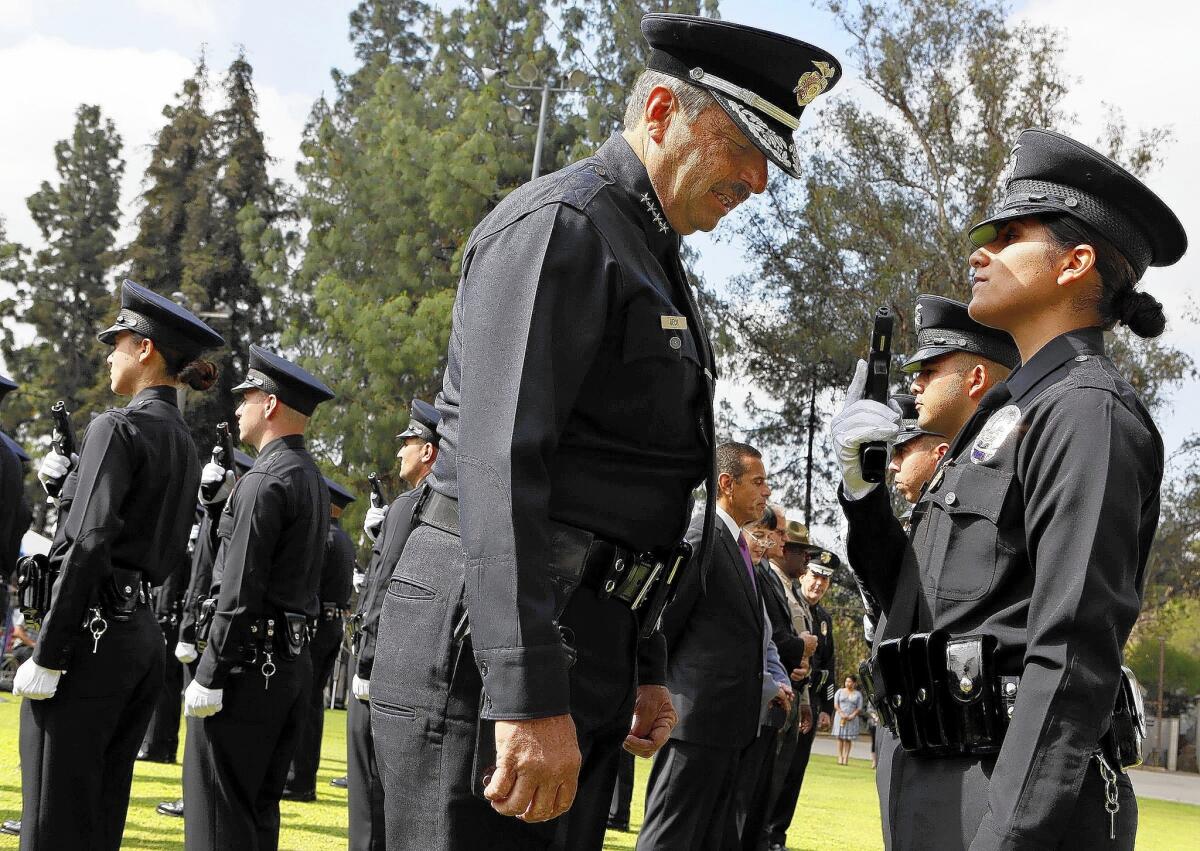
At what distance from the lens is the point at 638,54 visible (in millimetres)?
34344

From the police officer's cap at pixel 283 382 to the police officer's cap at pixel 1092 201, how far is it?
456cm

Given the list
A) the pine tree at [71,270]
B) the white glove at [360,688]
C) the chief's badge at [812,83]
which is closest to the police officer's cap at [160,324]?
the white glove at [360,688]

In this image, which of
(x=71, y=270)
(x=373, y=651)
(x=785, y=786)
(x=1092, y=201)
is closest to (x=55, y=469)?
(x=373, y=651)

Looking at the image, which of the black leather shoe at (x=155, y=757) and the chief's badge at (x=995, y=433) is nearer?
the chief's badge at (x=995, y=433)

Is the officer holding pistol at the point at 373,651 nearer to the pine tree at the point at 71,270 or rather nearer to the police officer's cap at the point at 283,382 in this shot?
the police officer's cap at the point at 283,382

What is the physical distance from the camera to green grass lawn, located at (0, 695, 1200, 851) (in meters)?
9.03

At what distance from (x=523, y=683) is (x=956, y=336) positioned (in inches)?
129

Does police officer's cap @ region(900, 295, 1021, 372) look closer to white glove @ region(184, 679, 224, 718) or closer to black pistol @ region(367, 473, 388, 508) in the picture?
white glove @ region(184, 679, 224, 718)

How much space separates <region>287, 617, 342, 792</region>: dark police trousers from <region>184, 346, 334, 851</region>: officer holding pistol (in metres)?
4.26

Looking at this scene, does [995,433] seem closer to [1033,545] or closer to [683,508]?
[1033,545]

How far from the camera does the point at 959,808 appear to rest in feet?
9.84

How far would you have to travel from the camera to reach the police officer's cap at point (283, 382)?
7.13 m

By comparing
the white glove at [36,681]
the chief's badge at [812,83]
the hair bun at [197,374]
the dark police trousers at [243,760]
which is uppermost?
the chief's badge at [812,83]

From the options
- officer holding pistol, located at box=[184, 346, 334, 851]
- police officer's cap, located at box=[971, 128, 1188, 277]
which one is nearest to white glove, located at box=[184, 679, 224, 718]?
officer holding pistol, located at box=[184, 346, 334, 851]
